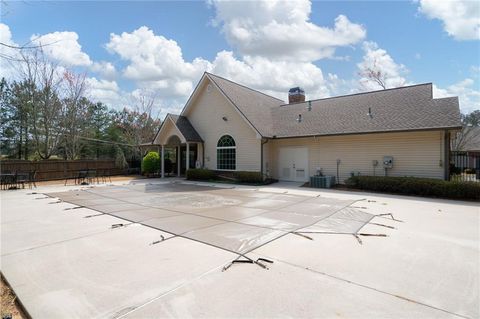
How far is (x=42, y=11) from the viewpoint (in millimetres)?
4062

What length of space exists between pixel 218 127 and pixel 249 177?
15.7 feet

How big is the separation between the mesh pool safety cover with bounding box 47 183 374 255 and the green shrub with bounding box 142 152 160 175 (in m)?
10.5

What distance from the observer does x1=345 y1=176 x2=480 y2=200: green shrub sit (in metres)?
10.2

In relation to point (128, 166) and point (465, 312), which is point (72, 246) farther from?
point (128, 166)

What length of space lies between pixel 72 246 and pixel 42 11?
3.96 metres

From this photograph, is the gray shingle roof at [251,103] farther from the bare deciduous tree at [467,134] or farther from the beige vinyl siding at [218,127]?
the bare deciduous tree at [467,134]

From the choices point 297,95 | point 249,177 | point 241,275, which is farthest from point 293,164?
point 241,275

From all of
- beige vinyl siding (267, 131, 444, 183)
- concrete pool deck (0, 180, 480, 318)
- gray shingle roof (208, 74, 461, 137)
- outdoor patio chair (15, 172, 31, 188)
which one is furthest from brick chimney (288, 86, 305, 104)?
outdoor patio chair (15, 172, 31, 188)

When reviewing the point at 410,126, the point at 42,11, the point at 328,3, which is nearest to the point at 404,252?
the point at 42,11

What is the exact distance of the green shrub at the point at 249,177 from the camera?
51.1 ft

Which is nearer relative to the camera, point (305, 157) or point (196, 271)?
point (196, 271)

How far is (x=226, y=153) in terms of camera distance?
59.8 feet

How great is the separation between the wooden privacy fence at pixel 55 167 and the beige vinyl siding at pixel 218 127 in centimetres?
799

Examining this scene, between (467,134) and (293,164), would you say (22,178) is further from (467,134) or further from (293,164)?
(467,134)
